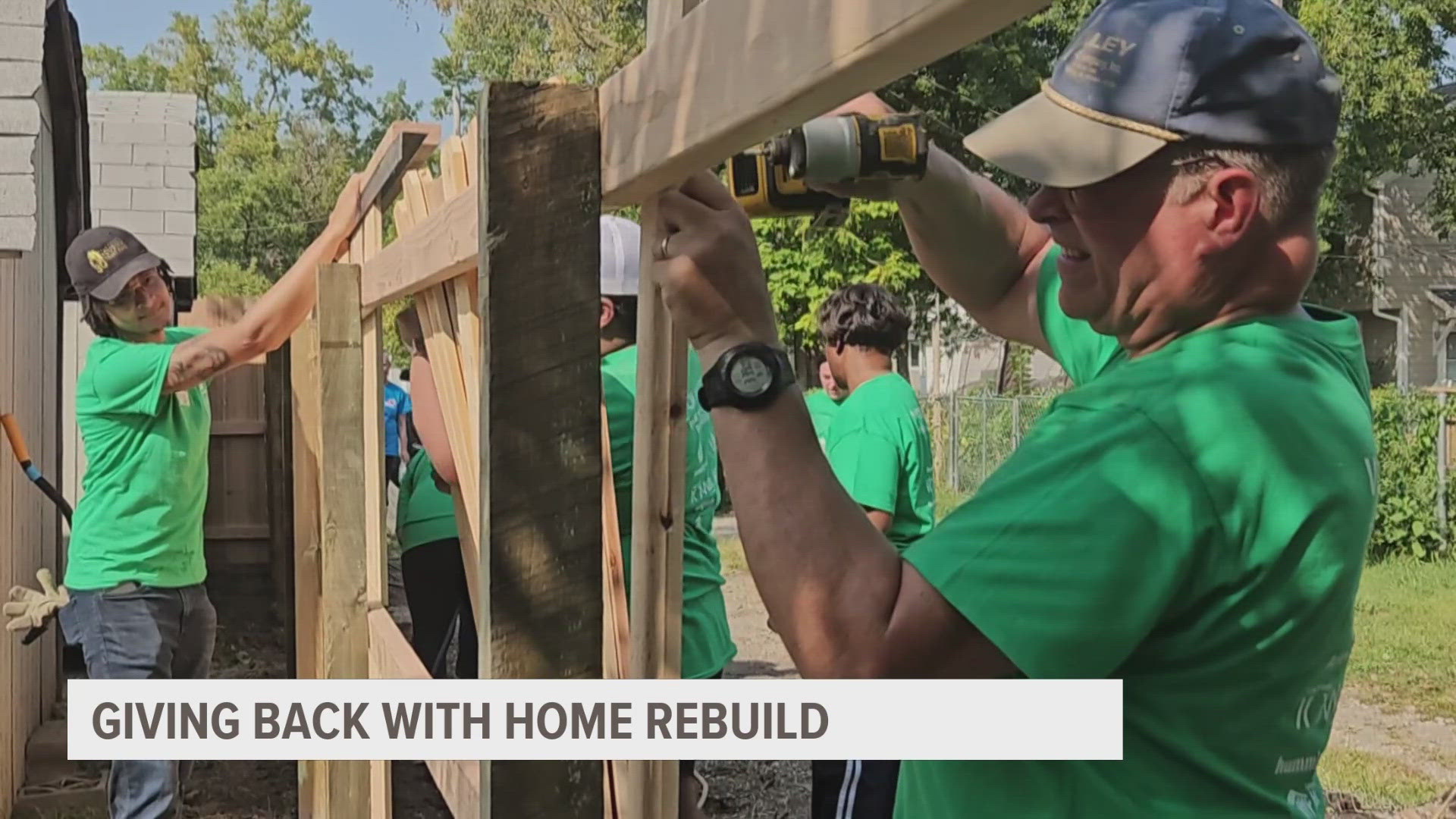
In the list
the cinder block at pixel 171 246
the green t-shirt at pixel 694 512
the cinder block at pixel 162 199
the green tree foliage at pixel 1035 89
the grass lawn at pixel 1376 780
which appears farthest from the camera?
the green tree foliage at pixel 1035 89

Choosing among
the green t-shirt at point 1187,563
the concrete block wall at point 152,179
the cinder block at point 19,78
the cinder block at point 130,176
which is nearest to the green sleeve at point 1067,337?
the green t-shirt at point 1187,563

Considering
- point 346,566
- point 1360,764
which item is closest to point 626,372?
point 346,566

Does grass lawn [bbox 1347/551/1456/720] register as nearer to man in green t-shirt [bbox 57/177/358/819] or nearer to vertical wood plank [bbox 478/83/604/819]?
man in green t-shirt [bbox 57/177/358/819]

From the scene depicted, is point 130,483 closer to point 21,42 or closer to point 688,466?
point 21,42

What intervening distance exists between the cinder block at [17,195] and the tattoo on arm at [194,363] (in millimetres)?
935

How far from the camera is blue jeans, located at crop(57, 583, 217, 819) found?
4.22 m

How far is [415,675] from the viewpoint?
273 centimetres

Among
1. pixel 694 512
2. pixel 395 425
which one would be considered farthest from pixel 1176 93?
pixel 395 425

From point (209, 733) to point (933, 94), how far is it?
1833 cm

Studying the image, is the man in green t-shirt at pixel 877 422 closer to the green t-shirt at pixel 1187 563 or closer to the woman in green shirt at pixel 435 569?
the woman in green shirt at pixel 435 569

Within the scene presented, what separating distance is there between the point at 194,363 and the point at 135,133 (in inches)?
302

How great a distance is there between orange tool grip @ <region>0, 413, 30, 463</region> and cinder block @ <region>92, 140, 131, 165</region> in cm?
560

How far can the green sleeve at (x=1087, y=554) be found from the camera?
3.68ft

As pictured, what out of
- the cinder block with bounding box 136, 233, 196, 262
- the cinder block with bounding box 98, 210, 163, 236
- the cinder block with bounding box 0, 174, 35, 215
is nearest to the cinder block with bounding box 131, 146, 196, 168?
the cinder block with bounding box 98, 210, 163, 236
